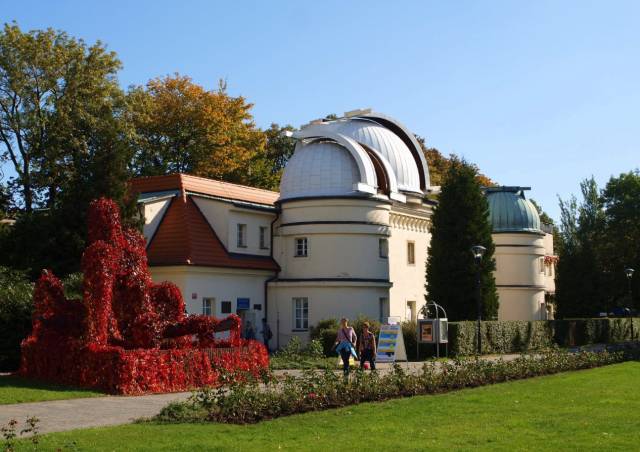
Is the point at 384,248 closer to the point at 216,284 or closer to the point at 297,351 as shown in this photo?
the point at 216,284

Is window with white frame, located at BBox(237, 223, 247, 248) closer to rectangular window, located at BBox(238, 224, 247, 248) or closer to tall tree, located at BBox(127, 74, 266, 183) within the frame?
rectangular window, located at BBox(238, 224, 247, 248)

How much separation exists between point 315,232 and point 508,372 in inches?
647

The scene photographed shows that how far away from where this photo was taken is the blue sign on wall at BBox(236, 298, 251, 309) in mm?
35125

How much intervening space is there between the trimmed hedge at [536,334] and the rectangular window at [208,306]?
9.63 m

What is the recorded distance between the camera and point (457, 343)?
1312 inches

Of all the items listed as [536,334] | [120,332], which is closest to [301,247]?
[536,334]

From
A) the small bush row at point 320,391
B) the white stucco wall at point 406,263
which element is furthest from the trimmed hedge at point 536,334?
the small bush row at point 320,391

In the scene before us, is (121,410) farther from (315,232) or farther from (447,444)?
(315,232)

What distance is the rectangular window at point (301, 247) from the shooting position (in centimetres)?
3717

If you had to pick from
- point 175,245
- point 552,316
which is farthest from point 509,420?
point 552,316

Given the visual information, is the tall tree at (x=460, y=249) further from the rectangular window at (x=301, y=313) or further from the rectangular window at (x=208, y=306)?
the rectangular window at (x=208, y=306)

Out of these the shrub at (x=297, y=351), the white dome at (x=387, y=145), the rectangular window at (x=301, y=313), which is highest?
the white dome at (x=387, y=145)

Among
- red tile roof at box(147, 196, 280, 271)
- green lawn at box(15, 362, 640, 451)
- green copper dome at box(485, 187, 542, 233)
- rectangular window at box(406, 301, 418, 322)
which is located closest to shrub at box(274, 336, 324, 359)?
red tile roof at box(147, 196, 280, 271)

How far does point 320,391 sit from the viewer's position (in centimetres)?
1588
